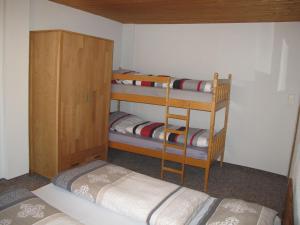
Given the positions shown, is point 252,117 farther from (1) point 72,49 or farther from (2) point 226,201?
(1) point 72,49

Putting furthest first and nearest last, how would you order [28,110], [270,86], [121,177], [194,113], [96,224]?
[194,113] → [270,86] → [28,110] → [121,177] → [96,224]

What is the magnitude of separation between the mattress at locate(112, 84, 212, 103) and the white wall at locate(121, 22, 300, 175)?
0.91 meters

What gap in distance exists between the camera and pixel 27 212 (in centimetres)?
167

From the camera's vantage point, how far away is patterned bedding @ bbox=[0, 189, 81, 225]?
1592 mm

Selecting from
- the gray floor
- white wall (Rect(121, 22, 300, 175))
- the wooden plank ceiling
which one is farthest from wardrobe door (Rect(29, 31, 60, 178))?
white wall (Rect(121, 22, 300, 175))

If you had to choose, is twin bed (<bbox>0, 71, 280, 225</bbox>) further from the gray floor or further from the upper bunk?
the gray floor

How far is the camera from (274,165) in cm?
406

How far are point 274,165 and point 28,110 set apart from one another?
366cm

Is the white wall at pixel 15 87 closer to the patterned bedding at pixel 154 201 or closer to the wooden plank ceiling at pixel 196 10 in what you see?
the wooden plank ceiling at pixel 196 10

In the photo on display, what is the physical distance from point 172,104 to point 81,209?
6.61ft

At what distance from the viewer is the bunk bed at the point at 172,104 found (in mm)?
3434

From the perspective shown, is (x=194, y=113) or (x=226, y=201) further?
(x=194, y=113)

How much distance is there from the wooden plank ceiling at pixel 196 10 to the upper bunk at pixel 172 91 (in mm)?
863

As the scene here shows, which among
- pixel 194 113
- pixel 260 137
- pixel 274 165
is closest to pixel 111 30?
pixel 194 113
